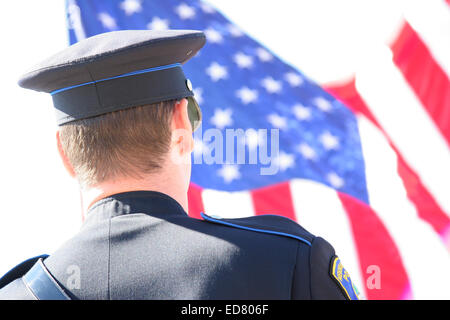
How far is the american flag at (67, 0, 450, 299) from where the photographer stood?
2.14 m

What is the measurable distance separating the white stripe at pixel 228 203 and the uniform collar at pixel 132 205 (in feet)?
4.52

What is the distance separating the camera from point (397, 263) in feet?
7.07

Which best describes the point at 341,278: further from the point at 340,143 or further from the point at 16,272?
the point at 340,143

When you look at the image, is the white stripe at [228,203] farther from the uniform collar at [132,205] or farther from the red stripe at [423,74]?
the uniform collar at [132,205]

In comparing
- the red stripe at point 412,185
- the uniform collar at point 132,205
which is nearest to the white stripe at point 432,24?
the red stripe at point 412,185

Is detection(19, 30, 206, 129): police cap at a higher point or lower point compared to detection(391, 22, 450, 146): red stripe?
lower

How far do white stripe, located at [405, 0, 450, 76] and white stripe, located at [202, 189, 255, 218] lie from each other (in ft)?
3.81

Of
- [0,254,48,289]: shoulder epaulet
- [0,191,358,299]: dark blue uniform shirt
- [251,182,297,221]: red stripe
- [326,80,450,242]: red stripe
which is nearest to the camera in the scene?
[0,191,358,299]: dark blue uniform shirt

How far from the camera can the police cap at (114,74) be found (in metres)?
0.95

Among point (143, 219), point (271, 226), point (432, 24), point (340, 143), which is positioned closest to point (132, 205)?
point (143, 219)

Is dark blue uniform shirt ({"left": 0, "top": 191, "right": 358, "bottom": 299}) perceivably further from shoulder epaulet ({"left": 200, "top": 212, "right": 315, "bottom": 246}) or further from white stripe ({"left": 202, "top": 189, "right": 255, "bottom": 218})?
white stripe ({"left": 202, "top": 189, "right": 255, "bottom": 218})

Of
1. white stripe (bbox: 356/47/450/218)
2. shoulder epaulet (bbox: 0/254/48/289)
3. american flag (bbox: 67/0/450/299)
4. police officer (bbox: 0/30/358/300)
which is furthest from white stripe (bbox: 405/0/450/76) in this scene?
shoulder epaulet (bbox: 0/254/48/289)

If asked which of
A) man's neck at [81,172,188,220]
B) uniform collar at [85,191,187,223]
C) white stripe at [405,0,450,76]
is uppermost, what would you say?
white stripe at [405,0,450,76]
